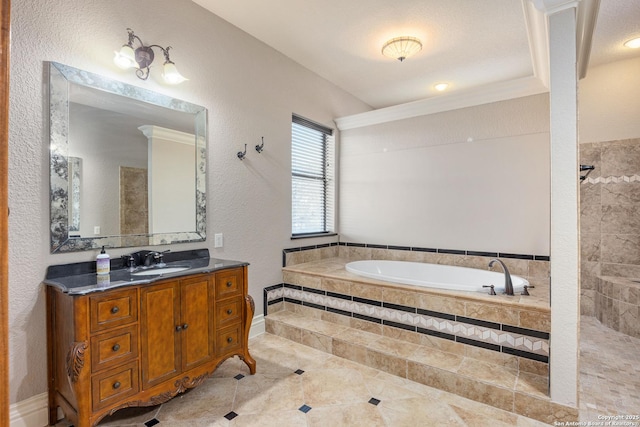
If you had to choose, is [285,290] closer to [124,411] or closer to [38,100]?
[124,411]

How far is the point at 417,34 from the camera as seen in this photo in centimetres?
289

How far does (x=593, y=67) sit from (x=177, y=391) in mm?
5119

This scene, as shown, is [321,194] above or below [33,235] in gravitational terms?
above

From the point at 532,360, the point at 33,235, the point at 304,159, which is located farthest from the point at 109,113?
the point at 532,360

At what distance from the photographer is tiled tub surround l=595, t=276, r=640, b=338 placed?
117 inches

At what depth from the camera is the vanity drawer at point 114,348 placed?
157 cm

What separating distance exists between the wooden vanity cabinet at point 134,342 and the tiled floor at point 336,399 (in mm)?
204

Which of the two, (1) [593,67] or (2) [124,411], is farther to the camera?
(1) [593,67]

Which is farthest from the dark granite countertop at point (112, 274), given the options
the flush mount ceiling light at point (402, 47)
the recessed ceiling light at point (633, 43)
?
the recessed ceiling light at point (633, 43)

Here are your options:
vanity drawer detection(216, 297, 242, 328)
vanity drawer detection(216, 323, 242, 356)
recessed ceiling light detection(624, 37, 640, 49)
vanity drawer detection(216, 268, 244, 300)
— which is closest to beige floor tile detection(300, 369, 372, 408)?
vanity drawer detection(216, 323, 242, 356)

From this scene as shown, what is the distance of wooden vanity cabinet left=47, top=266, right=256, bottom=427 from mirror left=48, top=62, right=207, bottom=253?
1.61 ft

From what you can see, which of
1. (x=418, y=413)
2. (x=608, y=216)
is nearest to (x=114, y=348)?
(x=418, y=413)

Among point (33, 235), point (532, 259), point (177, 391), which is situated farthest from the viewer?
point (532, 259)

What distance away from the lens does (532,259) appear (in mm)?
2988
